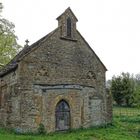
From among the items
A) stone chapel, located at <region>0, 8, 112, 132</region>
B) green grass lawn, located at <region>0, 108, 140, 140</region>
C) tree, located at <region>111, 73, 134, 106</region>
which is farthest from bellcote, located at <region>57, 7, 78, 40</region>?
tree, located at <region>111, 73, 134, 106</region>

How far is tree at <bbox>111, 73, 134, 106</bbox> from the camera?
184ft

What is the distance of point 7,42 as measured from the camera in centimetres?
4406

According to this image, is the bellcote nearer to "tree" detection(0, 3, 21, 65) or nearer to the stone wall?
the stone wall

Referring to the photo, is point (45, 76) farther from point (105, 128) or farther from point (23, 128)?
point (105, 128)

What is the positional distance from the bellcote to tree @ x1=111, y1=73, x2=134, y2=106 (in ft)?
103

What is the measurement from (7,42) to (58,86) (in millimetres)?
21444

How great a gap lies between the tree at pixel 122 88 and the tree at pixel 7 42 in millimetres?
21361

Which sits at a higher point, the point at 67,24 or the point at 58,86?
the point at 67,24

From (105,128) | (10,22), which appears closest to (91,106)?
(105,128)

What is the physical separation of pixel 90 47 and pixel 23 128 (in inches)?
406

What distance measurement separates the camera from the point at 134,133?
25406 millimetres

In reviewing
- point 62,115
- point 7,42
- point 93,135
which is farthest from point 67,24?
point 7,42

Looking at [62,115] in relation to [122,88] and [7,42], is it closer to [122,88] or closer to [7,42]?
[7,42]

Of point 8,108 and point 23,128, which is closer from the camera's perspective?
point 23,128
